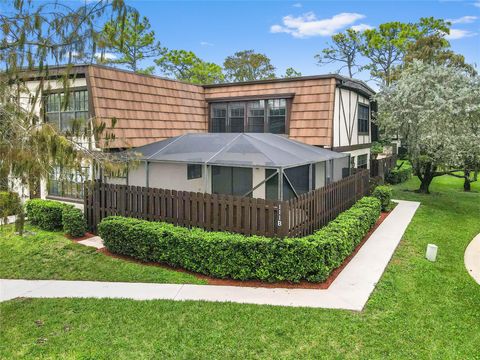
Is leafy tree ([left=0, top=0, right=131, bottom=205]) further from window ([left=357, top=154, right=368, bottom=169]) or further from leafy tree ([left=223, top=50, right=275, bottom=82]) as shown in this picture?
leafy tree ([left=223, top=50, right=275, bottom=82])

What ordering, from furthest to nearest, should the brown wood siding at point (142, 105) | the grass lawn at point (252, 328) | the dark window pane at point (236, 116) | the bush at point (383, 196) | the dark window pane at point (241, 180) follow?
the dark window pane at point (236, 116), the bush at point (383, 196), the dark window pane at point (241, 180), the brown wood siding at point (142, 105), the grass lawn at point (252, 328)

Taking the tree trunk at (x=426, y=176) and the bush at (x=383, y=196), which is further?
the tree trunk at (x=426, y=176)

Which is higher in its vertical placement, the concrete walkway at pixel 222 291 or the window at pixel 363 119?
the window at pixel 363 119

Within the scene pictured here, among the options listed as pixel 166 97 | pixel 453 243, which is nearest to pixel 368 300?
pixel 453 243

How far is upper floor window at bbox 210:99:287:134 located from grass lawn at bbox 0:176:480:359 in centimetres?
852

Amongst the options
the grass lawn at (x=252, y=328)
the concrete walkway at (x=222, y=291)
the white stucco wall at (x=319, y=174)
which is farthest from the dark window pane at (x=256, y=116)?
the grass lawn at (x=252, y=328)

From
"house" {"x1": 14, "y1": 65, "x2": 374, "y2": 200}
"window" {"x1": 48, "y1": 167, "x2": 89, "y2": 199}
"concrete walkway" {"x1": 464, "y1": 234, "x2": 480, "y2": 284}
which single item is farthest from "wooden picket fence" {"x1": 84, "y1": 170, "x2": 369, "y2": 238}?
"concrete walkway" {"x1": 464, "y1": 234, "x2": 480, "y2": 284}

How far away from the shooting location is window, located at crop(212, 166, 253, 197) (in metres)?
12.5

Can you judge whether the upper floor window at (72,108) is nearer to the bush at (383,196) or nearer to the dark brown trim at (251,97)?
the dark brown trim at (251,97)

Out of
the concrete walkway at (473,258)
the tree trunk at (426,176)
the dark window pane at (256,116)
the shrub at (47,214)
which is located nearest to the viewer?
the concrete walkway at (473,258)

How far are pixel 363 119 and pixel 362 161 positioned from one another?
2.18m

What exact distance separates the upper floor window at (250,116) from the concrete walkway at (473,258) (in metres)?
7.45

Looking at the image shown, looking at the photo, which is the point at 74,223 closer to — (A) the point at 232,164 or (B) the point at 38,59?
(A) the point at 232,164

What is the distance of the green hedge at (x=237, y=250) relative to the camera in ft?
24.2
